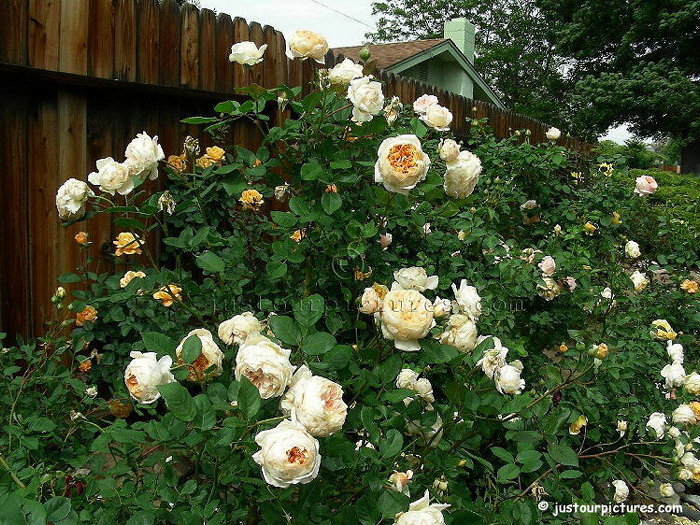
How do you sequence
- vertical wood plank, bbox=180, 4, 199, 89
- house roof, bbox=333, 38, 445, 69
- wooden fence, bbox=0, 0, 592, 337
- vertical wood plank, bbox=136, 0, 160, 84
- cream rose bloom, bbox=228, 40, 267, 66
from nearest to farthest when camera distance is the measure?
cream rose bloom, bbox=228, 40, 267, 66, wooden fence, bbox=0, 0, 592, 337, vertical wood plank, bbox=136, 0, 160, 84, vertical wood plank, bbox=180, 4, 199, 89, house roof, bbox=333, 38, 445, 69

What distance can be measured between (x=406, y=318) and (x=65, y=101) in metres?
1.76

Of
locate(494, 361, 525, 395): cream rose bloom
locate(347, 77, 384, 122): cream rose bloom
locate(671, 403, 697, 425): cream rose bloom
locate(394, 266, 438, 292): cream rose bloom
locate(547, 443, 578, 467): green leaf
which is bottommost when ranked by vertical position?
locate(671, 403, 697, 425): cream rose bloom

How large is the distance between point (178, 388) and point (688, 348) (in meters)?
2.88

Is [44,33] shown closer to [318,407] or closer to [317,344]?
[317,344]

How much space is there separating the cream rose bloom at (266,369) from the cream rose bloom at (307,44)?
89 centimetres

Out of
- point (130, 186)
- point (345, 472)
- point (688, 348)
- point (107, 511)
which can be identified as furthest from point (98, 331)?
point (688, 348)

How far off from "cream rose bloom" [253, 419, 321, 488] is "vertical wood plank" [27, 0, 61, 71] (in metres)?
1.77

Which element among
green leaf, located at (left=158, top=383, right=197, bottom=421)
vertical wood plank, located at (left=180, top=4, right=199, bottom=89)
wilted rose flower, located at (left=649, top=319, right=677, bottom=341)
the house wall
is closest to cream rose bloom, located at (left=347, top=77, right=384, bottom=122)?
green leaf, located at (left=158, top=383, right=197, bottom=421)

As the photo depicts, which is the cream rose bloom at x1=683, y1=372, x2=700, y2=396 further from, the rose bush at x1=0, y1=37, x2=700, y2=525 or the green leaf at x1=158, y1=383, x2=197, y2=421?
the green leaf at x1=158, y1=383, x2=197, y2=421

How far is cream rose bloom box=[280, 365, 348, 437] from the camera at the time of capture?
3.07 ft

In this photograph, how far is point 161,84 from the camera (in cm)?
255

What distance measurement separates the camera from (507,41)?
28125 millimetres

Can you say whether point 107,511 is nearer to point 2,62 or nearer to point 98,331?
point 98,331

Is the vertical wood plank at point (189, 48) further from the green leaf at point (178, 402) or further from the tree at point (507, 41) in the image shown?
the tree at point (507, 41)
